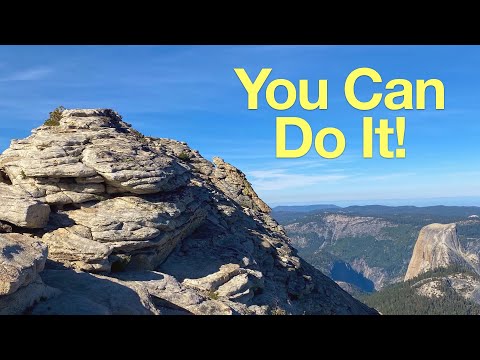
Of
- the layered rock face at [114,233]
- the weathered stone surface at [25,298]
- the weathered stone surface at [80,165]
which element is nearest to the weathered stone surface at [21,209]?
the layered rock face at [114,233]

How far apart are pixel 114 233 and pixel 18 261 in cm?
948

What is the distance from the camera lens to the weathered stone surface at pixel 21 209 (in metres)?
22.6

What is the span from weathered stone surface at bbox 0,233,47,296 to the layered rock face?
65 millimetres

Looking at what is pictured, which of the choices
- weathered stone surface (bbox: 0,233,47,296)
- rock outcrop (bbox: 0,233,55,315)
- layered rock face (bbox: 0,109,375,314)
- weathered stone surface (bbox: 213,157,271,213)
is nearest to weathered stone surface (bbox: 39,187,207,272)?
layered rock face (bbox: 0,109,375,314)

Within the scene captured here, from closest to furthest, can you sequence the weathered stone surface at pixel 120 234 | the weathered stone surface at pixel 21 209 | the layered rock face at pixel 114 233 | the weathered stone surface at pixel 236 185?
the layered rock face at pixel 114 233 → the weathered stone surface at pixel 21 209 → the weathered stone surface at pixel 120 234 → the weathered stone surface at pixel 236 185

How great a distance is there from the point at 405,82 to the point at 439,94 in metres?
3.84

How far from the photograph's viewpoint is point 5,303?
14.5m

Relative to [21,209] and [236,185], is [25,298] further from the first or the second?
[236,185]

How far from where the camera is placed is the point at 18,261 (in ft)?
53.0

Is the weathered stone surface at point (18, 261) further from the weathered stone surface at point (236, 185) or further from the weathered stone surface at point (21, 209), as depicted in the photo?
the weathered stone surface at point (236, 185)

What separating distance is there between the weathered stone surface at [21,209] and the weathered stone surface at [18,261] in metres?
3.65

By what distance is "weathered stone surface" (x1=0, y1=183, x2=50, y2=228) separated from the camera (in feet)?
74.3

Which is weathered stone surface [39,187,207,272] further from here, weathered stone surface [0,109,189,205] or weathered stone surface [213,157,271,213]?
weathered stone surface [213,157,271,213]
